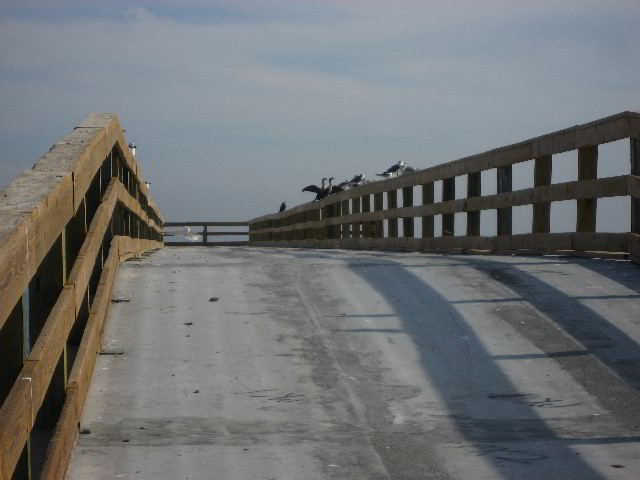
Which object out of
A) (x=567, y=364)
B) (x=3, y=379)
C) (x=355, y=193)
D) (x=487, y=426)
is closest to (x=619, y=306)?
(x=567, y=364)

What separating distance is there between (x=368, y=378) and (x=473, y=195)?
311 inches

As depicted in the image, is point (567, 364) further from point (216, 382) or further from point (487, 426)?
point (216, 382)

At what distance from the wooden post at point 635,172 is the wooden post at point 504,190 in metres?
2.99

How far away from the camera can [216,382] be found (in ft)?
18.0

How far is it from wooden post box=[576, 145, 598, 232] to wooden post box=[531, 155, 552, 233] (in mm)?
812

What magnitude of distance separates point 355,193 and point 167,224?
2832cm

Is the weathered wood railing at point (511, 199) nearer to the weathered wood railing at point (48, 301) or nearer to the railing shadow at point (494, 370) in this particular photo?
the railing shadow at point (494, 370)

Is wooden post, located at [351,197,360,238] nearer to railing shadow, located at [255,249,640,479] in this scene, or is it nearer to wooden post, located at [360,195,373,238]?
wooden post, located at [360,195,373,238]

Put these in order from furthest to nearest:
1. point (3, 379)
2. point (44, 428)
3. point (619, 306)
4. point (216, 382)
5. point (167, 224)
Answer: point (167, 224) < point (619, 306) < point (216, 382) < point (44, 428) < point (3, 379)

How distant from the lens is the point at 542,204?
1114cm

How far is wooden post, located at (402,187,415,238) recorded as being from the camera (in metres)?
16.1

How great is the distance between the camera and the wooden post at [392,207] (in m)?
17.0

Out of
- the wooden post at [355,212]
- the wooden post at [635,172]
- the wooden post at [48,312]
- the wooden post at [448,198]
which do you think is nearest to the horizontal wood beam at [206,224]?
the wooden post at [355,212]

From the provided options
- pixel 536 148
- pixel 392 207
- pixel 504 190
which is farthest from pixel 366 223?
pixel 536 148
